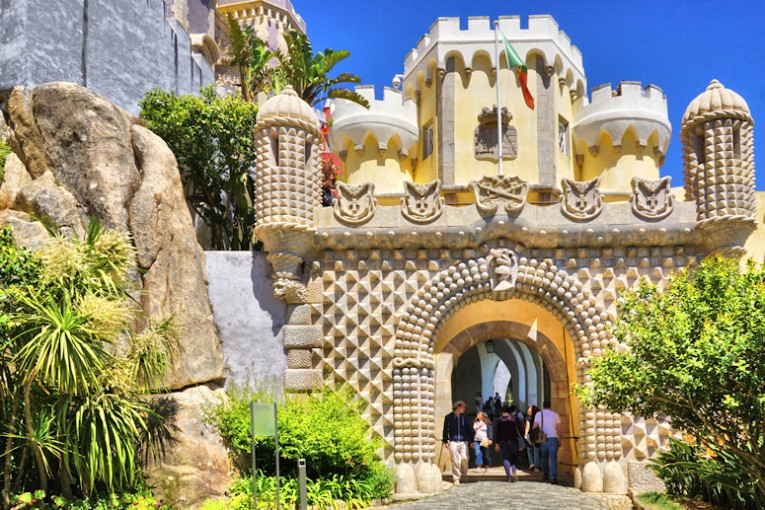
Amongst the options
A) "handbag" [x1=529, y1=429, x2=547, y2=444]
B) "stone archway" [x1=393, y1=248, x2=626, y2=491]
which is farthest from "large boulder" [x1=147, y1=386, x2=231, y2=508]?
"handbag" [x1=529, y1=429, x2=547, y2=444]

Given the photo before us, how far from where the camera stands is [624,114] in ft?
85.0

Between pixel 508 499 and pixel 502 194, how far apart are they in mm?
6336

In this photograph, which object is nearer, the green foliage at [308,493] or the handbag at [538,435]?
the green foliage at [308,493]

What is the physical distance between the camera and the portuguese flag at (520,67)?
23000mm

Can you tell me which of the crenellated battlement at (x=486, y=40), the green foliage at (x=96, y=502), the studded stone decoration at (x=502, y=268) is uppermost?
the crenellated battlement at (x=486, y=40)

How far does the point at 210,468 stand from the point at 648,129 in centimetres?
1737

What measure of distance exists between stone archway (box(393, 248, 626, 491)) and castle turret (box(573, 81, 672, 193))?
872 cm

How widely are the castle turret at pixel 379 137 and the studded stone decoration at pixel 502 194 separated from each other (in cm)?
791

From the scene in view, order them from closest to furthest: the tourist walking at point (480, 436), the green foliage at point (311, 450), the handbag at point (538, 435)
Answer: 1. the green foliage at point (311, 450)
2. the handbag at point (538, 435)
3. the tourist walking at point (480, 436)

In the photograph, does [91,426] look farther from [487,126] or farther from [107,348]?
[487,126]

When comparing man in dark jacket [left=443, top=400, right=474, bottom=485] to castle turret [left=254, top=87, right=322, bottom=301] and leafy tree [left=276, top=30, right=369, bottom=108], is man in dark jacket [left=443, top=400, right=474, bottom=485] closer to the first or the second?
castle turret [left=254, top=87, right=322, bottom=301]

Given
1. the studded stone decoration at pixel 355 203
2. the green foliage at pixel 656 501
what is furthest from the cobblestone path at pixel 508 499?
the studded stone decoration at pixel 355 203

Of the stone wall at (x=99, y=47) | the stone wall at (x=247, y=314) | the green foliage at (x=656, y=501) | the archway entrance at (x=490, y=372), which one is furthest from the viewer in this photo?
the archway entrance at (x=490, y=372)

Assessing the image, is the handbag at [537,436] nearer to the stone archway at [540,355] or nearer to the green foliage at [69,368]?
the stone archway at [540,355]
